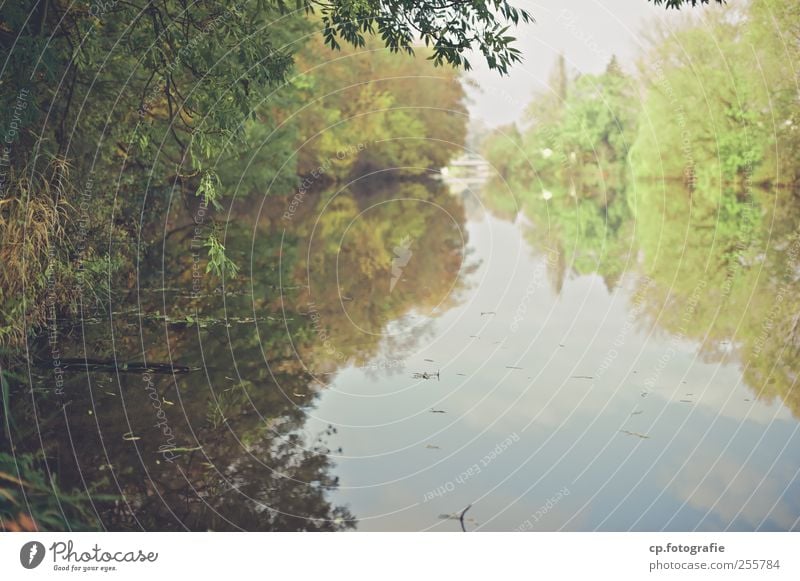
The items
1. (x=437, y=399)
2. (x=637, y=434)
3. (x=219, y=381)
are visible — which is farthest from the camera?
(x=437, y=399)

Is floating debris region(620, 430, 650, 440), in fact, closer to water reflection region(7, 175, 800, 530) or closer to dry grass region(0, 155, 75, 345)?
water reflection region(7, 175, 800, 530)

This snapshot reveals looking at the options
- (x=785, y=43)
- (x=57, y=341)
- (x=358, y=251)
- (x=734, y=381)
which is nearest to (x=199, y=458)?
(x=57, y=341)

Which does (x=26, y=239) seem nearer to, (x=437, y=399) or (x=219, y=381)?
(x=219, y=381)

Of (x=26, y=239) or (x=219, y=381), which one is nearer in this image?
(x=26, y=239)

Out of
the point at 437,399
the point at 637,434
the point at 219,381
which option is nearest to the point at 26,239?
the point at 219,381

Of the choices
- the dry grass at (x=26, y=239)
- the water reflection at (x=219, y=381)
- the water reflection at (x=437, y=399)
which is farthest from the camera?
the dry grass at (x=26, y=239)

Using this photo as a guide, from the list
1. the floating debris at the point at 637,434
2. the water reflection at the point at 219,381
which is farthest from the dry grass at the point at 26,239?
the floating debris at the point at 637,434

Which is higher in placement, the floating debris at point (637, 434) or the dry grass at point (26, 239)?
the dry grass at point (26, 239)

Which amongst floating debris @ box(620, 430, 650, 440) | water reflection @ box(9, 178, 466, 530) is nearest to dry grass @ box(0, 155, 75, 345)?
water reflection @ box(9, 178, 466, 530)

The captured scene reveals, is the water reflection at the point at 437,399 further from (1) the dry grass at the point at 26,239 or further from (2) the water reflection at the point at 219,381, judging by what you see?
(1) the dry grass at the point at 26,239

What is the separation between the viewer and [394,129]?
6338 centimetres

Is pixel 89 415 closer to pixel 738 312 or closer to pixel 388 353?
pixel 388 353

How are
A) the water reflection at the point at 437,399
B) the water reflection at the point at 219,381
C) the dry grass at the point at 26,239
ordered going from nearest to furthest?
the water reflection at the point at 219,381, the water reflection at the point at 437,399, the dry grass at the point at 26,239

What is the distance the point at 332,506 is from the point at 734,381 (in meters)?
6.34
